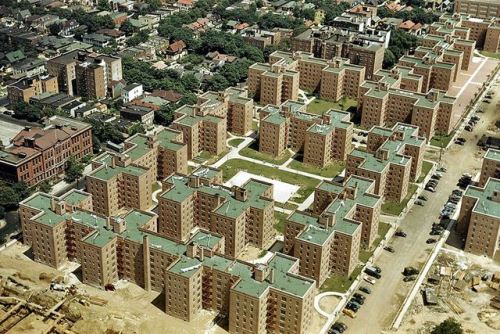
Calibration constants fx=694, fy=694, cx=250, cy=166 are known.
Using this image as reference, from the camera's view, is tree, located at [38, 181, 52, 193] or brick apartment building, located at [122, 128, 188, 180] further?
tree, located at [38, 181, 52, 193]

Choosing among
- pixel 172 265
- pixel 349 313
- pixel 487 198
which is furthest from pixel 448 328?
pixel 172 265

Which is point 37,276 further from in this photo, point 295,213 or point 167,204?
point 295,213

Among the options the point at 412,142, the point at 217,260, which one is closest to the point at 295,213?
the point at 217,260

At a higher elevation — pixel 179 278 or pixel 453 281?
pixel 179 278

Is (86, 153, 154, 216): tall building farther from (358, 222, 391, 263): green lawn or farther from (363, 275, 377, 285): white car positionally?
(363, 275, 377, 285): white car

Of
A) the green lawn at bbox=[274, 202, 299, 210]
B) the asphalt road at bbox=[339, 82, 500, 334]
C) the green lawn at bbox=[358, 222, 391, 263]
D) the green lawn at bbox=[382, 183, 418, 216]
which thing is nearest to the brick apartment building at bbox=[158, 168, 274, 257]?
the green lawn at bbox=[274, 202, 299, 210]

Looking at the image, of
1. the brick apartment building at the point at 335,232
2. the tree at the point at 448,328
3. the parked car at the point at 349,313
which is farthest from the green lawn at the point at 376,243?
the tree at the point at 448,328
